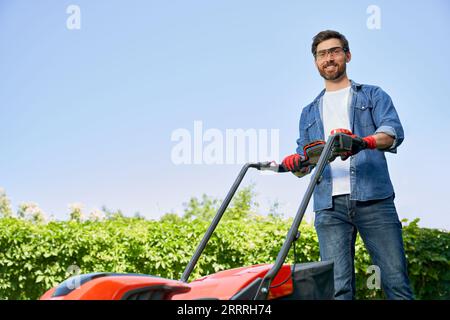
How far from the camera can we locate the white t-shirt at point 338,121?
3.22 metres

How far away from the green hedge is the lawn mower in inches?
116

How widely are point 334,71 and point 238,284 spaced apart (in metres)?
1.47

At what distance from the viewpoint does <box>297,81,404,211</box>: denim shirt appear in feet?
10.2

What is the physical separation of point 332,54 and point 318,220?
3.06ft

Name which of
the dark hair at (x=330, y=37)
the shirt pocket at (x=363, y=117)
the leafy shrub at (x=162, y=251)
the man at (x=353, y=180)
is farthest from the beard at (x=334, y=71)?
the leafy shrub at (x=162, y=251)

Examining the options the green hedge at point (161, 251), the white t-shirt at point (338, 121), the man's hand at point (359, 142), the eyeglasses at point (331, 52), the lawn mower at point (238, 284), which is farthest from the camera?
the green hedge at point (161, 251)

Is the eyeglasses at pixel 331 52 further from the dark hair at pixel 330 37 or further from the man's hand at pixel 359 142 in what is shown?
the man's hand at pixel 359 142

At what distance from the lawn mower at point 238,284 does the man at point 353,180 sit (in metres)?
0.33

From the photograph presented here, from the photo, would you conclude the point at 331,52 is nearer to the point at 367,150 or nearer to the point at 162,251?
the point at 367,150

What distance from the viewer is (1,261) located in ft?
19.4

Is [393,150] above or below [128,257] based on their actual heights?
above

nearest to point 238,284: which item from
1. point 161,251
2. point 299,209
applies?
point 299,209
